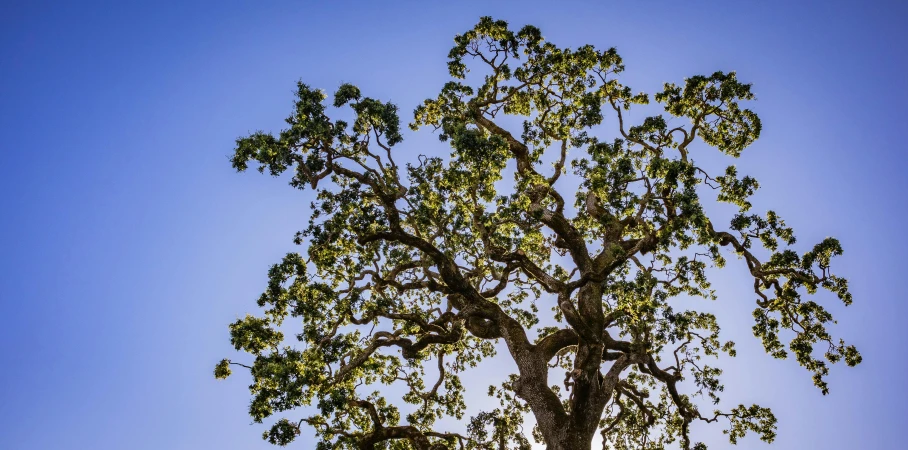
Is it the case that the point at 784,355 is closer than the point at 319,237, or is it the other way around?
the point at 319,237

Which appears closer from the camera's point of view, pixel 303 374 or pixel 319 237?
pixel 303 374

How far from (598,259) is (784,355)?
6471mm

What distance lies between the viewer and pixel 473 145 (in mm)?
13094

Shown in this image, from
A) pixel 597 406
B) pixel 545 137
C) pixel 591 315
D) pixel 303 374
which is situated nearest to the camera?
pixel 303 374

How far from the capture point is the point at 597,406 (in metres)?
13.9

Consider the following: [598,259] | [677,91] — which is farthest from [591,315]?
[677,91]

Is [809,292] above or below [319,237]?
below

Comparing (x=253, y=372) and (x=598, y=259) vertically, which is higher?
(x=598, y=259)

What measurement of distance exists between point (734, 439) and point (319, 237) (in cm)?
1470

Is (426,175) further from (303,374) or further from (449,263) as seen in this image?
(303,374)

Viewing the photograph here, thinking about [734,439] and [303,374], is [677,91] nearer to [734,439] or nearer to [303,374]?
[734,439]

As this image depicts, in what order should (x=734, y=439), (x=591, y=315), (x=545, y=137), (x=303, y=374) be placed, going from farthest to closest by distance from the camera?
(x=545, y=137) → (x=734, y=439) → (x=591, y=315) → (x=303, y=374)

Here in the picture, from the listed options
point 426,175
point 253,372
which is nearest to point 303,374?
point 253,372

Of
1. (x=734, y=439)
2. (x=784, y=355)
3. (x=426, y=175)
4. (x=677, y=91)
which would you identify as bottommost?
(x=734, y=439)
